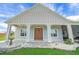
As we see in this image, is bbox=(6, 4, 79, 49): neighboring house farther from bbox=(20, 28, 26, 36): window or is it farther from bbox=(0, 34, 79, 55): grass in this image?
bbox=(0, 34, 79, 55): grass

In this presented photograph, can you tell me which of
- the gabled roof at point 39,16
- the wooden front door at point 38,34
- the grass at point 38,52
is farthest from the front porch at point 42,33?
the grass at point 38,52

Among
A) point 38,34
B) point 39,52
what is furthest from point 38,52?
point 38,34

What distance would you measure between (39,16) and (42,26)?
0.24 metres

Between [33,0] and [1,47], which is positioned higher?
[33,0]

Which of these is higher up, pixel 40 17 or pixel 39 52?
pixel 40 17

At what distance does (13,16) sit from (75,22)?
144cm

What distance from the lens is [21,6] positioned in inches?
281

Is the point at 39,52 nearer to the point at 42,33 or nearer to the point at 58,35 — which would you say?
the point at 42,33

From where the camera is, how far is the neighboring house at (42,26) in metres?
7.14

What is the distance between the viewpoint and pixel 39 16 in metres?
7.18

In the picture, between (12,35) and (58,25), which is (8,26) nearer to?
(12,35)

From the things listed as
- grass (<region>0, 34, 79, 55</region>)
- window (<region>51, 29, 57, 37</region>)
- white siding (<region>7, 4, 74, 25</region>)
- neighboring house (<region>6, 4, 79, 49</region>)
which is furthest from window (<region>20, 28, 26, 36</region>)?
window (<region>51, 29, 57, 37</region>)
